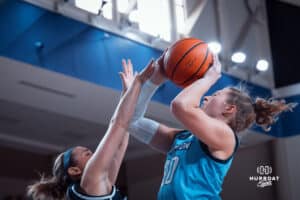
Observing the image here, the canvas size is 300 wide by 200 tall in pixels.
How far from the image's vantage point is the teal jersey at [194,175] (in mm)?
2100

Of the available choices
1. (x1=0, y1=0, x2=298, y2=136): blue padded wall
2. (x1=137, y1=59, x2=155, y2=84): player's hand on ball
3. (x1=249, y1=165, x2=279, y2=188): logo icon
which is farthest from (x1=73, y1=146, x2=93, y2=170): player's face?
(x1=249, y1=165, x2=279, y2=188): logo icon

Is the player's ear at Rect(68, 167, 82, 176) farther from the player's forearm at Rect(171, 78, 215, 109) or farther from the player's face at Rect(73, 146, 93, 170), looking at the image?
the player's forearm at Rect(171, 78, 215, 109)

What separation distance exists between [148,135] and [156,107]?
3435 mm

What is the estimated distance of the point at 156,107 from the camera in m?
5.84

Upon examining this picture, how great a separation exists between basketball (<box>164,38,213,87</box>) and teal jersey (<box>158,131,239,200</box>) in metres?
0.31

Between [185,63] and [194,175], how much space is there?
507 mm

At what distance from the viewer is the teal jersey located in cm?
210

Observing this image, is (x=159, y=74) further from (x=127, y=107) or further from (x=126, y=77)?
(x=127, y=107)

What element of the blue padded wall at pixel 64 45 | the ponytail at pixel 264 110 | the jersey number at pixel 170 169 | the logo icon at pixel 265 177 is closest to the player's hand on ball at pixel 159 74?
the jersey number at pixel 170 169

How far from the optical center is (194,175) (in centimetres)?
212

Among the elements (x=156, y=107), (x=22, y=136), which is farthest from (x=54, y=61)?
(x=22, y=136)

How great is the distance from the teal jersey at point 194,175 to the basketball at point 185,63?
0.31 metres

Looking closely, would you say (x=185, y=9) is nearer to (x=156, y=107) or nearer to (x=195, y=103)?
Result: (x=156, y=107)

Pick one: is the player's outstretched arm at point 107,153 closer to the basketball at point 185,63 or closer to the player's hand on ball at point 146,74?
the player's hand on ball at point 146,74
